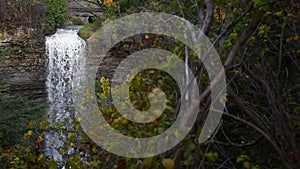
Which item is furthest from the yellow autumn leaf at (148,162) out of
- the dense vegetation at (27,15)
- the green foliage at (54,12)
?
the green foliage at (54,12)

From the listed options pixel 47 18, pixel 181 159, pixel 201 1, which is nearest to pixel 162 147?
pixel 181 159

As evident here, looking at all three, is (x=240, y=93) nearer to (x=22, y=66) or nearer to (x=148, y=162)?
(x=148, y=162)

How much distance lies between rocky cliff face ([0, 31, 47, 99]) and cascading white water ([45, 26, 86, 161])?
0.28m

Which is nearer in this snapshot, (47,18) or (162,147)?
(162,147)

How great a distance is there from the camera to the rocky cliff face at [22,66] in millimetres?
9188

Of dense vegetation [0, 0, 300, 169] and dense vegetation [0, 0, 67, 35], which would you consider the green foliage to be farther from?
dense vegetation [0, 0, 300, 169]

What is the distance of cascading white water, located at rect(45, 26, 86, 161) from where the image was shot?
9531mm

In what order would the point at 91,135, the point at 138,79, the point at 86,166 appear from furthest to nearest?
1. the point at 91,135
2. the point at 86,166
3. the point at 138,79

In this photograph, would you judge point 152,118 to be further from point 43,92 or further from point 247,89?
point 43,92

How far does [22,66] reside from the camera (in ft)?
31.2

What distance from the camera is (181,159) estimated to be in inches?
56.7

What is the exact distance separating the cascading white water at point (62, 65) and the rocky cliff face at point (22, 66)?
0.28m

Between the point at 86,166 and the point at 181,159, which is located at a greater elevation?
the point at 181,159

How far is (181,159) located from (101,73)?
318 inches
